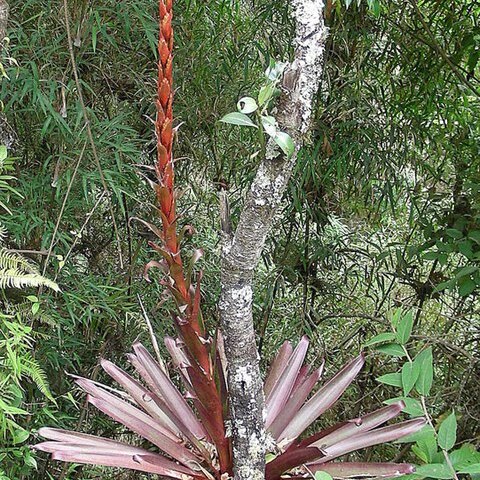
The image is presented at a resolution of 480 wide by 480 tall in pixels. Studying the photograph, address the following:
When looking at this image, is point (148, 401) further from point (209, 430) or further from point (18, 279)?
point (18, 279)

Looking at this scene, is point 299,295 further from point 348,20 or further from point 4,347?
point 4,347

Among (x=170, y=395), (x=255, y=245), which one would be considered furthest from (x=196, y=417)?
(x=255, y=245)

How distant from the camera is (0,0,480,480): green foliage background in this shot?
128 centimetres

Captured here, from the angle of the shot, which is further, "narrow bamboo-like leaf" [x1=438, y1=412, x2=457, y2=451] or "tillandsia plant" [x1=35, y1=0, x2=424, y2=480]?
"narrow bamboo-like leaf" [x1=438, y1=412, x2=457, y2=451]

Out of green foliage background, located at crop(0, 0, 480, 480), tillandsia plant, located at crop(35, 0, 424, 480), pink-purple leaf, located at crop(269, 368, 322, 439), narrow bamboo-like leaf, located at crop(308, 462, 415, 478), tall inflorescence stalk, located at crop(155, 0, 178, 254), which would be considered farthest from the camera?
green foliage background, located at crop(0, 0, 480, 480)

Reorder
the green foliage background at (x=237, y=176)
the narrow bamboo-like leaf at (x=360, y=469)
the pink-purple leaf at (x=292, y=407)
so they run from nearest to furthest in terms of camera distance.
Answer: the narrow bamboo-like leaf at (x=360, y=469)
the pink-purple leaf at (x=292, y=407)
the green foliage background at (x=237, y=176)

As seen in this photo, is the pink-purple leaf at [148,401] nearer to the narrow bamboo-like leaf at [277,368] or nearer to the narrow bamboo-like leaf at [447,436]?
the narrow bamboo-like leaf at [277,368]

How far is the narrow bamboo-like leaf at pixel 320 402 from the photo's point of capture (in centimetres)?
99

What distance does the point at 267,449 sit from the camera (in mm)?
857

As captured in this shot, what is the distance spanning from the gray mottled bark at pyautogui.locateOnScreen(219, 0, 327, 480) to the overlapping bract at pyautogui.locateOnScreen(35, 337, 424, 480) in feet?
0.17

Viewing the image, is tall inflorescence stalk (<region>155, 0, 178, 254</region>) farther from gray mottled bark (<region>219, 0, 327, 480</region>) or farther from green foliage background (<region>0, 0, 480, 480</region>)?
green foliage background (<region>0, 0, 480, 480</region>)

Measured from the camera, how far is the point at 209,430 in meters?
0.88

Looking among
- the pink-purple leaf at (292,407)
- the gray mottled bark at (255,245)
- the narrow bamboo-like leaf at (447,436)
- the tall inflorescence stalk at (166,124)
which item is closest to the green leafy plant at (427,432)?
the narrow bamboo-like leaf at (447,436)

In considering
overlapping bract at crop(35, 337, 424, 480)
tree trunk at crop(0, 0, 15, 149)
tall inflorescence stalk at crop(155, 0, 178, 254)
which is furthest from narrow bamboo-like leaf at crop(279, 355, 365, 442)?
tree trunk at crop(0, 0, 15, 149)
